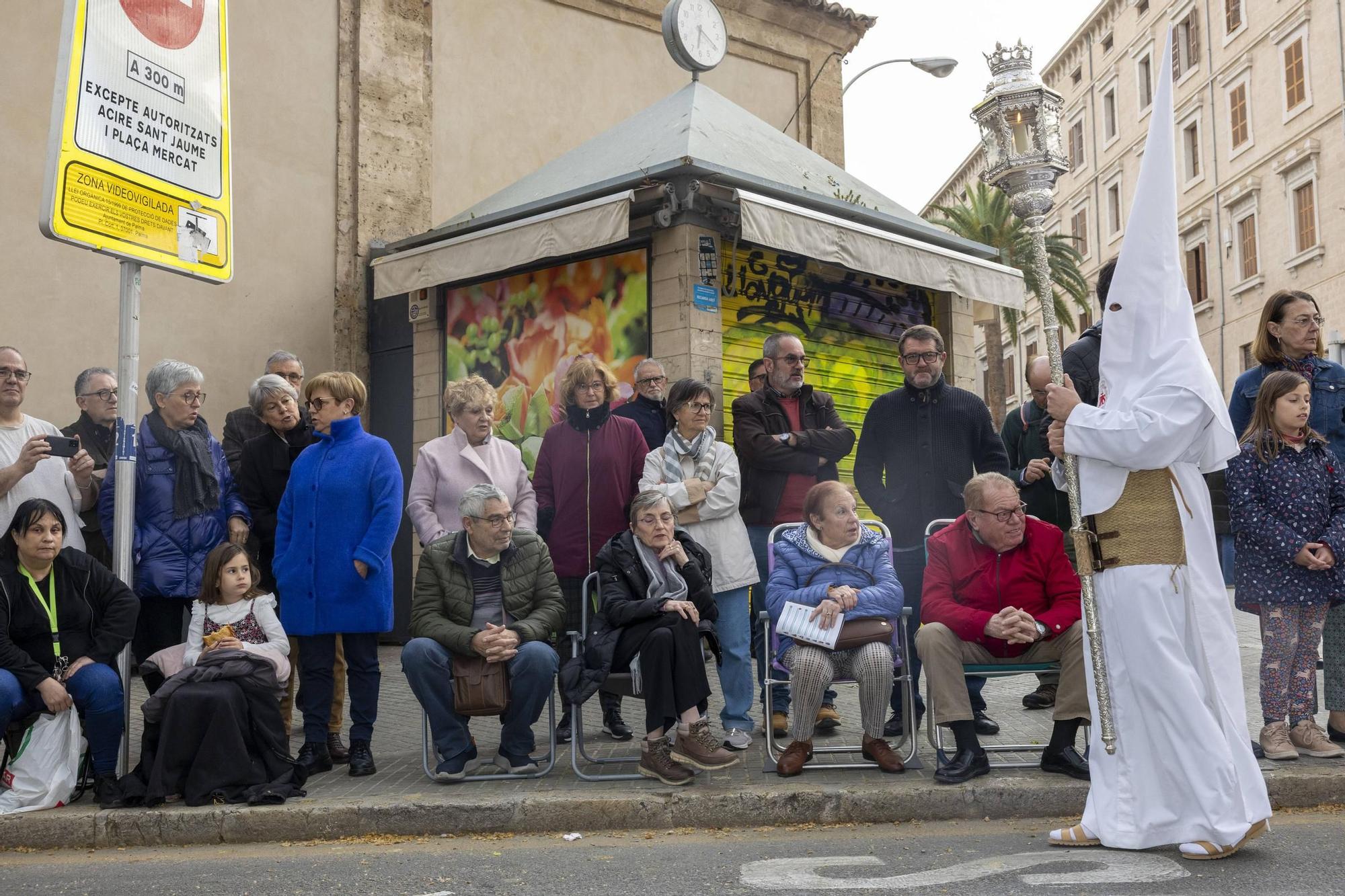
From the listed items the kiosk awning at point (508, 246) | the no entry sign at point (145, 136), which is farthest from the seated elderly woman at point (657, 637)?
the kiosk awning at point (508, 246)

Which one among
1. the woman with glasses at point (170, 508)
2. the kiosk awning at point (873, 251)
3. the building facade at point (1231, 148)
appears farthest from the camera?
the building facade at point (1231, 148)

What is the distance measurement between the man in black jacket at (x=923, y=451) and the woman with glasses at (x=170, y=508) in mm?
3688

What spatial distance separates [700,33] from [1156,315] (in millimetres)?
8609

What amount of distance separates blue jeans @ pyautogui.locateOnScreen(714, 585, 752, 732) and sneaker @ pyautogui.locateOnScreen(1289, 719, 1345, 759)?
2.68 m

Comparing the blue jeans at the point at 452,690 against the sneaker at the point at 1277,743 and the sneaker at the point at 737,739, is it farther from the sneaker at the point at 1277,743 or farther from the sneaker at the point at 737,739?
the sneaker at the point at 1277,743

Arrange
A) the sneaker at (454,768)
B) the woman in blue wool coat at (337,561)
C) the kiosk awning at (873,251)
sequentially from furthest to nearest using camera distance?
1. the kiosk awning at (873,251)
2. the woman in blue wool coat at (337,561)
3. the sneaker at (454,768)

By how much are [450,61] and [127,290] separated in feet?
27.6

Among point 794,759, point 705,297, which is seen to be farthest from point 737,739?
point 705,297

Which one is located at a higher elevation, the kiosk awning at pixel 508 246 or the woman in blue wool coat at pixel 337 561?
the kiosk awning at pixel 508 246

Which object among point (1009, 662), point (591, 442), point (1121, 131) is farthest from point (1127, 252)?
point (1121, 131)

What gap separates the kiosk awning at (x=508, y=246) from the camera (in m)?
9.84

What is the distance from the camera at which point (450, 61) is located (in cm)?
1395

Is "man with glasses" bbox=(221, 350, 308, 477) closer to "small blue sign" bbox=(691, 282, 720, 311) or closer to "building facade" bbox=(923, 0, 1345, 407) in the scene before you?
"small blue sign" bbox=(691, 282, 720, 311)

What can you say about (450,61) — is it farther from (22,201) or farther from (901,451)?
(901,451)
